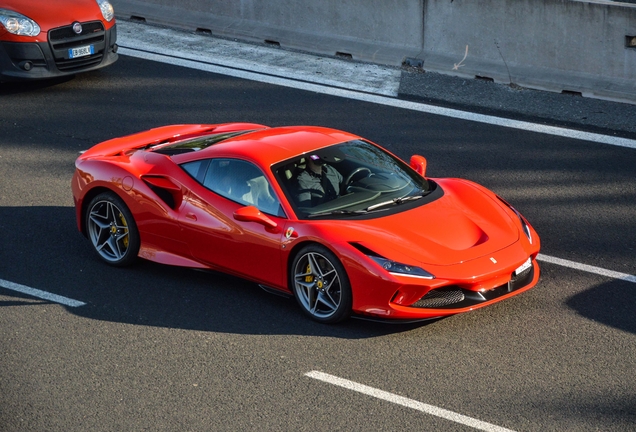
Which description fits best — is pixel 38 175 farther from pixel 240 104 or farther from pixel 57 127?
pixel 240 104

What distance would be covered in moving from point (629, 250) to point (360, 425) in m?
3.83

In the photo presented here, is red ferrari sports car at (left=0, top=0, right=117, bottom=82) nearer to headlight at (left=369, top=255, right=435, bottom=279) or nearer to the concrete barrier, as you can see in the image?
the concrete barrier

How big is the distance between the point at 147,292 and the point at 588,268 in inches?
147

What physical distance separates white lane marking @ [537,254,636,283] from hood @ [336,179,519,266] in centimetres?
91

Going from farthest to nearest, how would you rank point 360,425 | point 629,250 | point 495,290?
point 629,250 < point 495,290 < point 360,425

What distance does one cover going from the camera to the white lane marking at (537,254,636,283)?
26.4 feet

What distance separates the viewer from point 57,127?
1205 centimetres

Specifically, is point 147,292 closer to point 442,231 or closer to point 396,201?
point 396,201

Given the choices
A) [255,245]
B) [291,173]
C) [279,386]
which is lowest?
[279,386]

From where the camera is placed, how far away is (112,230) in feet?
27.7

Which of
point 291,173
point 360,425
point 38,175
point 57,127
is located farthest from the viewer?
point 57,127

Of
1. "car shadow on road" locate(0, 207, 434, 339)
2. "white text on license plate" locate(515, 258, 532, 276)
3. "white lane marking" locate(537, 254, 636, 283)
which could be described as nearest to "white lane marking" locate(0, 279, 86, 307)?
"car shadow on road" locate(0, 207, 434, 339)

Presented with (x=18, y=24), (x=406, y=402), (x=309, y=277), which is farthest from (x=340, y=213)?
(x=18, y=24)

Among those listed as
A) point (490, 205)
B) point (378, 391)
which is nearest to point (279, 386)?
point (378, 391)
